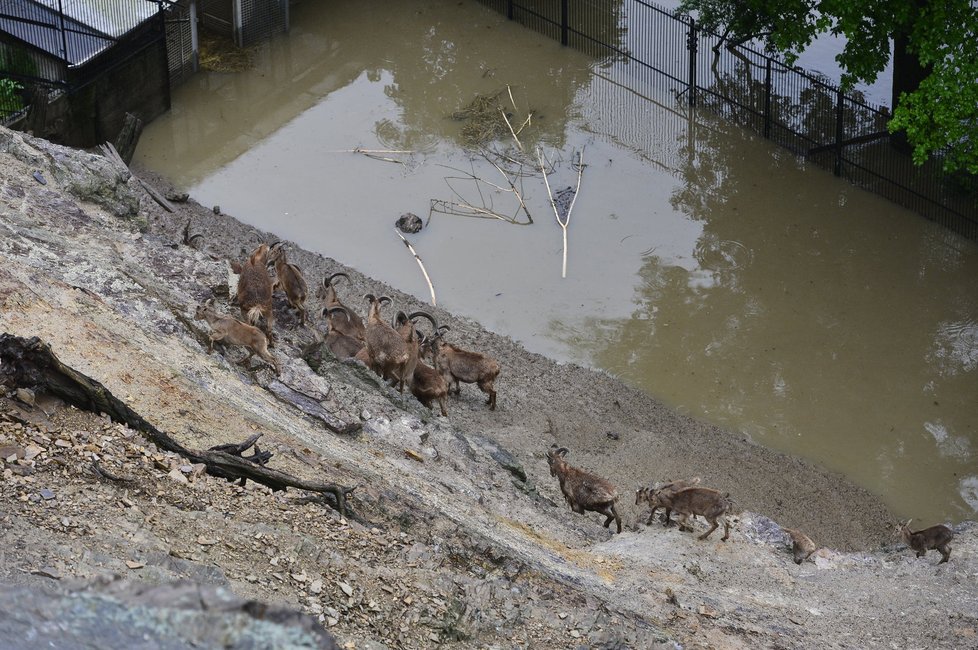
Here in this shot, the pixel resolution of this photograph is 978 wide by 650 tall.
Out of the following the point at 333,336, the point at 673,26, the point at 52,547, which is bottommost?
the point at 333,336

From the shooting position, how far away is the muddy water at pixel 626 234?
655 inches

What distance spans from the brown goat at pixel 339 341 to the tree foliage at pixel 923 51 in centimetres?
844

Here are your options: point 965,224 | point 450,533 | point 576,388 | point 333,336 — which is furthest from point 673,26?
point 450,533

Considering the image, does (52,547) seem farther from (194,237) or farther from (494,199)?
(494,199)

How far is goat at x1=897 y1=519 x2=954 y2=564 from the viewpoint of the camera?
1199 centimetres

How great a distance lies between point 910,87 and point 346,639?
16876 mm

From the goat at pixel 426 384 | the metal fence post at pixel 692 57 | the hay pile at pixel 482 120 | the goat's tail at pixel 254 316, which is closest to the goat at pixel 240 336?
the goat's tail at pixel 254 316

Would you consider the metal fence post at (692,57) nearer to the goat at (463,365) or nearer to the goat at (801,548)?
the goat at (463,365)

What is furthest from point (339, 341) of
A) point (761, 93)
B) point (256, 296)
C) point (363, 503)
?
point (761, 93)

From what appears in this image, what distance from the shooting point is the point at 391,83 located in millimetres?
24078

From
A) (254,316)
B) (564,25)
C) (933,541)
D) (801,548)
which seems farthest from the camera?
(564,25)

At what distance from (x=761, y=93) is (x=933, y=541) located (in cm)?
1305

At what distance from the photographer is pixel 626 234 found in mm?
19891

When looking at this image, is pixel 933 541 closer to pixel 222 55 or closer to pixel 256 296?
pixel 256 296
